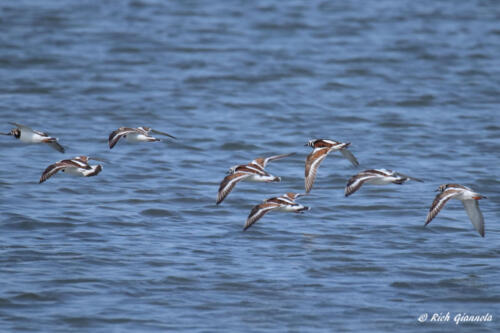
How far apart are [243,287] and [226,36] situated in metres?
25.6

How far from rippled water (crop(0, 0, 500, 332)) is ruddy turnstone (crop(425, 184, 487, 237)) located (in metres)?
0.42

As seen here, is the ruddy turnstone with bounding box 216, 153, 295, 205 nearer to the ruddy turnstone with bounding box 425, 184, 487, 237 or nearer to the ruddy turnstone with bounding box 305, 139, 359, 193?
the ruddy turnstone with bounding box 305, 139, 359, 193

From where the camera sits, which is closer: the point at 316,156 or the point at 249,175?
the point at 249,175

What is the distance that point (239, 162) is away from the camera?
20125 mm

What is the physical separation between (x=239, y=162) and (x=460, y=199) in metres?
7.32

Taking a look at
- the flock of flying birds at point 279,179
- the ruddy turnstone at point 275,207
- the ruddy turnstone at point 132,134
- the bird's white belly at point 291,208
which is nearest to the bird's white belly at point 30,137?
the flock of flying birds at point 279,179

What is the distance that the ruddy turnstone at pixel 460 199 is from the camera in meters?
13.0

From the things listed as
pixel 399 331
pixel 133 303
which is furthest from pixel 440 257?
pixel 133 303

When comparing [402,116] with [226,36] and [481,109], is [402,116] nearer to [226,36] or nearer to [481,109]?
[481,109]

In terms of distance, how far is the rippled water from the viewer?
1204 centimetres

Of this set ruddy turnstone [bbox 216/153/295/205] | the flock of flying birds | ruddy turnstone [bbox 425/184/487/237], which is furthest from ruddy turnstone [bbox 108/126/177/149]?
ruddy turnstone [bbox 425/184/487/237]

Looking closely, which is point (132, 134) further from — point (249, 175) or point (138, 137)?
point (249, 175)

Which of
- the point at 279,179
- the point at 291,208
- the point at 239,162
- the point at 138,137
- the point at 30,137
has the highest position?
the point at 138,137

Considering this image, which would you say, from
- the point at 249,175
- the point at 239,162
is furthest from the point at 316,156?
the point at 239,162
